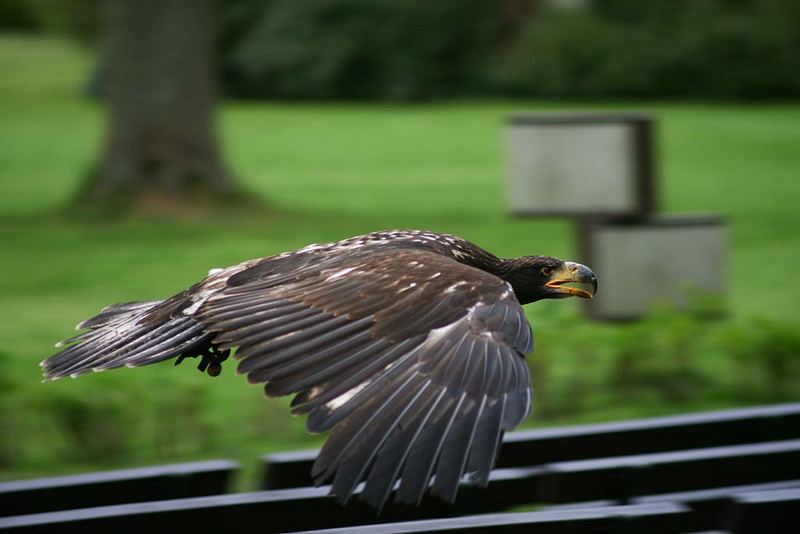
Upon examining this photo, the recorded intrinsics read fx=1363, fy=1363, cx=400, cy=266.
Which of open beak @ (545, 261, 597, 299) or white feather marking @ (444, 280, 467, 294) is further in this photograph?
open beak @ (545, 261, 597, 299)

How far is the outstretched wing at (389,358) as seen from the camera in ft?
10.9

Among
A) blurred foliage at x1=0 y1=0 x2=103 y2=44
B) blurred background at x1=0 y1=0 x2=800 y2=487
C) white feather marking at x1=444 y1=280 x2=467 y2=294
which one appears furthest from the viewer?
blurred foliage at x1=0 y1=0 x2=103 y2=44

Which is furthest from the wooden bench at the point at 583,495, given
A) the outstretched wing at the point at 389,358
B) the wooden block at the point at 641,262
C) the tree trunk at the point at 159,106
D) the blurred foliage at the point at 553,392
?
the tree trunk at the point at 159,106

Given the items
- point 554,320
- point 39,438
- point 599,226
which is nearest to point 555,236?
point 599,226

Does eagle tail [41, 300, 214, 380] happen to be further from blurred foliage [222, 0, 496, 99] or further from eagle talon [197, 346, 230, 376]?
blurred foliage [222, 0, 496, 99]

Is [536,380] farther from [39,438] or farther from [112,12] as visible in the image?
[112,12]

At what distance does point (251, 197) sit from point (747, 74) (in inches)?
687

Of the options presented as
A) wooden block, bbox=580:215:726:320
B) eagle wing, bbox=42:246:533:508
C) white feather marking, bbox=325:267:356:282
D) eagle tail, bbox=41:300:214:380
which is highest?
white feather marking, bbox=325:267:356:282

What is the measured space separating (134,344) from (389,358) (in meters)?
1.14

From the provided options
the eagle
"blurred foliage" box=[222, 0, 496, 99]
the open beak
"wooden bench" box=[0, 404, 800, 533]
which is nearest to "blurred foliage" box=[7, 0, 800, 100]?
"blurred foliage" box=[222, 0, 496, 99]

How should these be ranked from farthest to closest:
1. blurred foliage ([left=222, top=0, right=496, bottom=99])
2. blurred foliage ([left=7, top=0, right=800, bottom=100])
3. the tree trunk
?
blurred foliage ([left=222, top=0, right=496, bottom=99]), blurred foliage ([left=7, top=0, right=800, bottom=100]), the tree trunk

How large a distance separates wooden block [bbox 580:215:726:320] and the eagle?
440 cm

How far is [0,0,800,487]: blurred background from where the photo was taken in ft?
22.7

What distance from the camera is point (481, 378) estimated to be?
362cm
